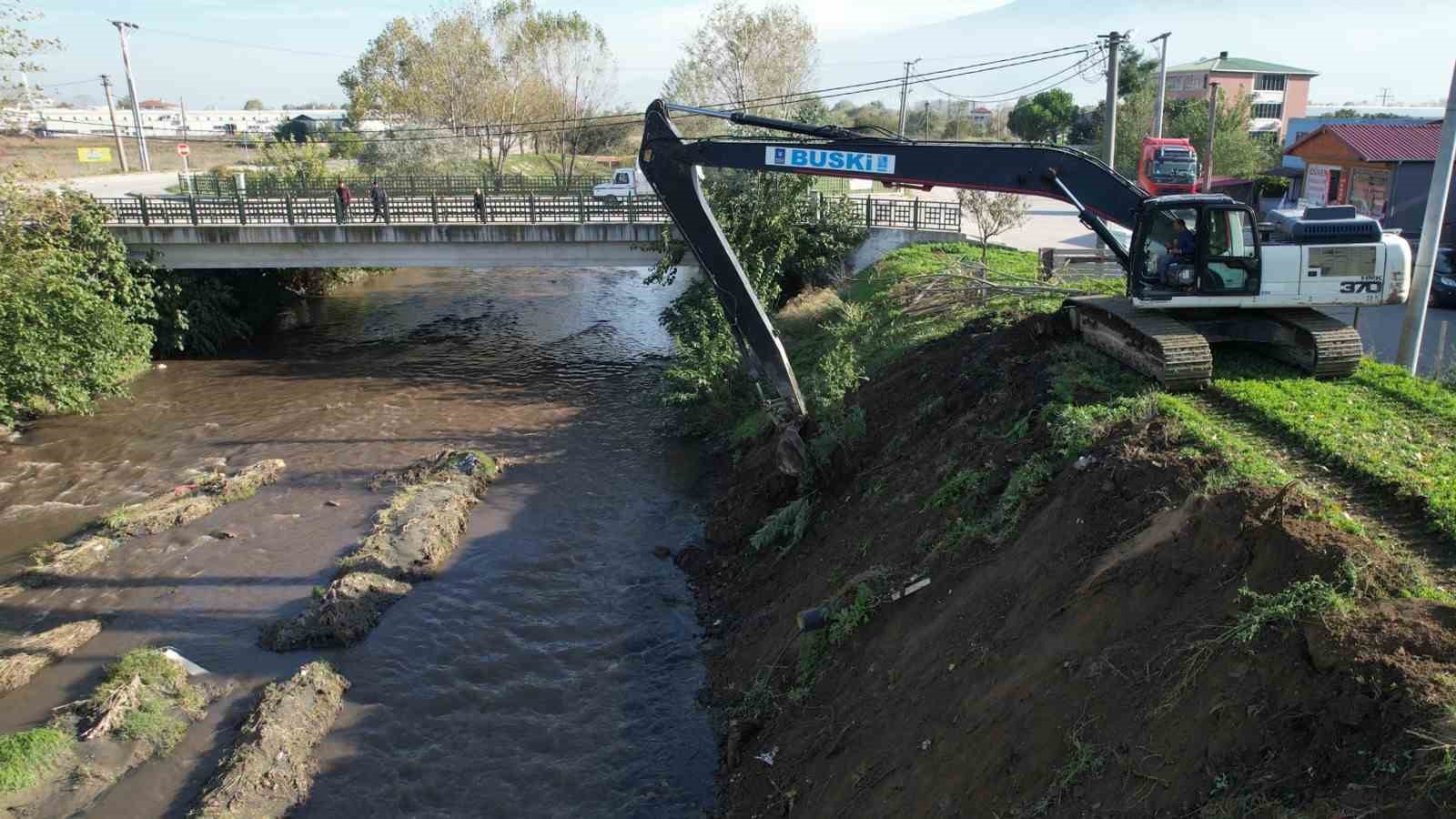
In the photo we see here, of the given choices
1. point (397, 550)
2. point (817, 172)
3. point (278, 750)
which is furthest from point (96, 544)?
point (817, 172)

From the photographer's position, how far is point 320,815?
32.2ft

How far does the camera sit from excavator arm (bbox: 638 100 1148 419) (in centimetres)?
1238

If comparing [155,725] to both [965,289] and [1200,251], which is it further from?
[965,289]

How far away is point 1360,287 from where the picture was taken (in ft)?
37.6

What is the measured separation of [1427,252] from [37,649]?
751 inches

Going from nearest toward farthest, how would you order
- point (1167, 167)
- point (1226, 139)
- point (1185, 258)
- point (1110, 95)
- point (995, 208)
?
point (1185, 258) < point (1110, 95) < point (995, 208) < point (1167, 167) < point (1226, 139)

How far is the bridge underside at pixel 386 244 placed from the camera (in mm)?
28266

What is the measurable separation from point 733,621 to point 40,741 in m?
8.02

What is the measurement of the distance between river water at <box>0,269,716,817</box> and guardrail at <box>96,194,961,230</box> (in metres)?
4.15

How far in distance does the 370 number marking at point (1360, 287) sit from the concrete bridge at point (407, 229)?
55.5 ft

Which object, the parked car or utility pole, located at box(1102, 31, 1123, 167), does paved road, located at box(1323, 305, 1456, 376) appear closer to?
the parked car

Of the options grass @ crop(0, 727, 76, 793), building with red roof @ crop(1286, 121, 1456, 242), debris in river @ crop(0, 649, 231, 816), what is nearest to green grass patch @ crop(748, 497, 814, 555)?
debris in river @ crop(0, 649, 231, 816)

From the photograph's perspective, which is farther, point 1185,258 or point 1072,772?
point 1185,258

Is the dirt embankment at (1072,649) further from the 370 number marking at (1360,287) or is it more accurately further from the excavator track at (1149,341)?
the 370 number marking at (1360,287)
